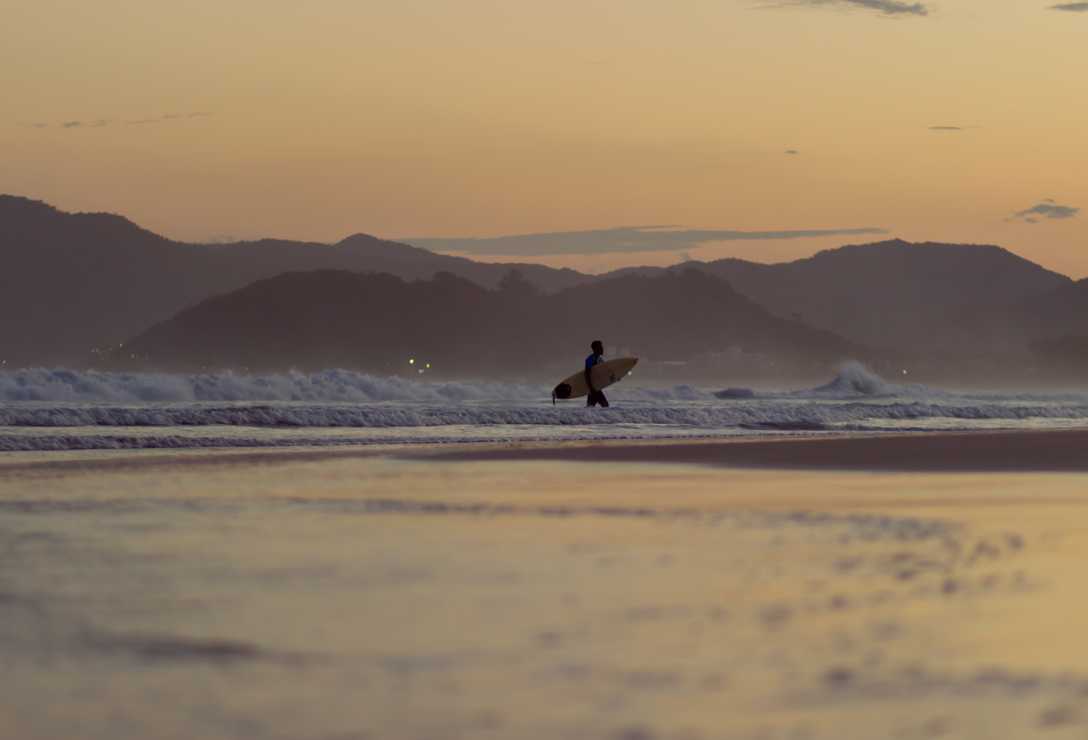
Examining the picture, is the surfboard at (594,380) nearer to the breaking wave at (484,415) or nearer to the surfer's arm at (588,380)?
the surfer's arm at (588,380)

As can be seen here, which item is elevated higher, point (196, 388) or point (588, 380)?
point (588, 380)

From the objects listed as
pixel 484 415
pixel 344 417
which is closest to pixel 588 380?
pixel 484 415

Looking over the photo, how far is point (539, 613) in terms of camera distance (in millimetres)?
8641

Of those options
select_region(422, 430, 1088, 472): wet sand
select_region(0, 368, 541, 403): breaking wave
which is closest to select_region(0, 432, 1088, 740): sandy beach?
select_region(422, 430, 1088, 472): wet sand

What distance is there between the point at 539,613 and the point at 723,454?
15.9 meters

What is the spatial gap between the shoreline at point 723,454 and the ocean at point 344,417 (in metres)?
1.77

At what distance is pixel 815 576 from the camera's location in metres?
10.0

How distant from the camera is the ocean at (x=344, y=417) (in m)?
27.7

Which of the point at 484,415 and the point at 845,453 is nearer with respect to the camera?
the point at 845,453

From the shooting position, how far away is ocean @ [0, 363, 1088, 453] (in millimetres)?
27703

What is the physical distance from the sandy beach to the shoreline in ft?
15.9

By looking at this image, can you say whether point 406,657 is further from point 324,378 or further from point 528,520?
point 324,378

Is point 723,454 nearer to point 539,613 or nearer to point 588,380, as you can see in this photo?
point 539,613

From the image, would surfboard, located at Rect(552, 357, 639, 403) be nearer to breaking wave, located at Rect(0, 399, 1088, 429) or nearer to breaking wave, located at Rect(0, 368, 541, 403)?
breaking wave, located at Rect(0, 399, 1088, 429)
